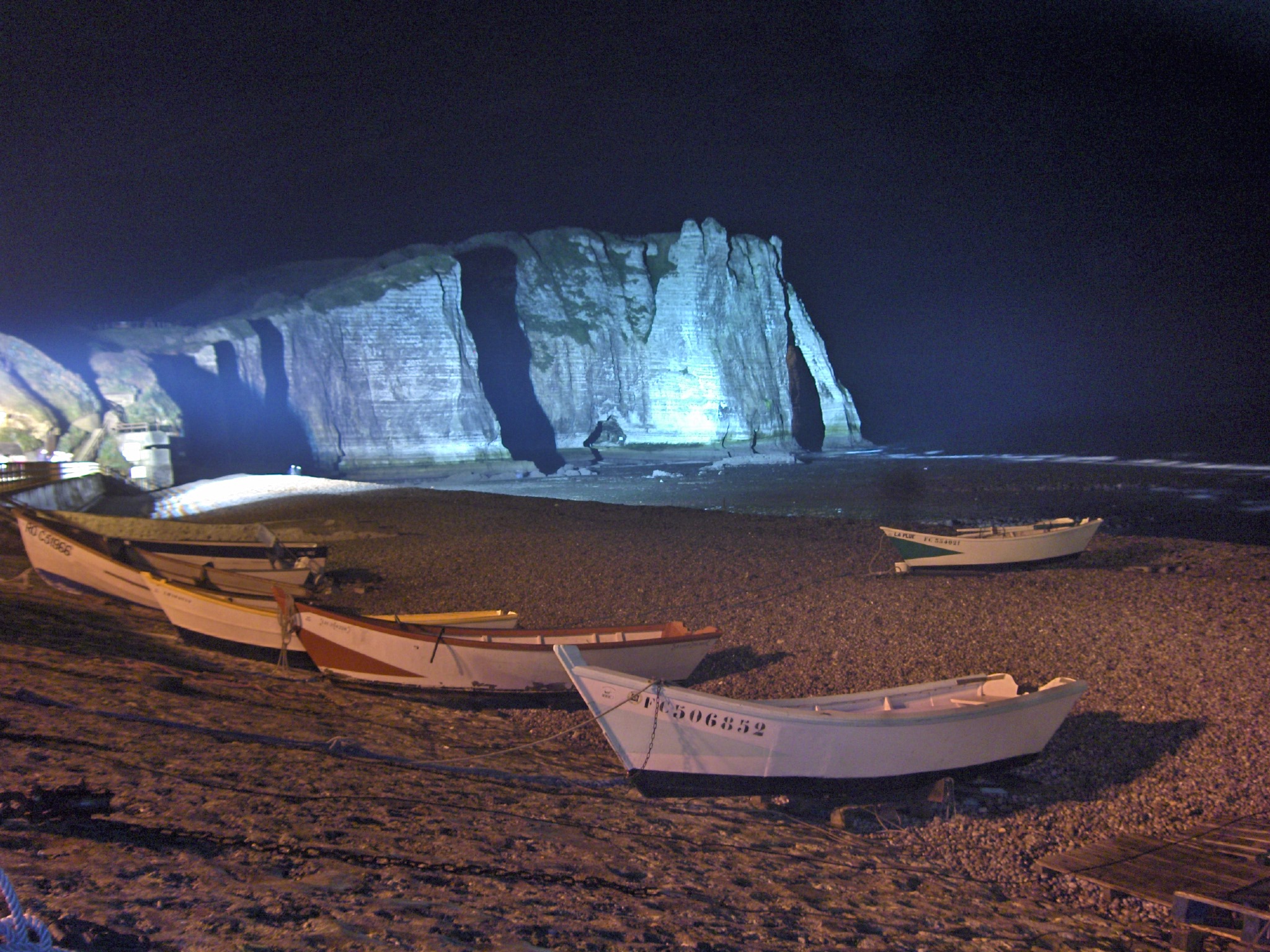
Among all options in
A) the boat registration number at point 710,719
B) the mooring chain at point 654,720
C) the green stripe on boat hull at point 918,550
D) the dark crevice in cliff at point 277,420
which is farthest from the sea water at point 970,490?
the mooring chain at point 654,720

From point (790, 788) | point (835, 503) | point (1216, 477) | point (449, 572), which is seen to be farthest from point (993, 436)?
point (790, 788)

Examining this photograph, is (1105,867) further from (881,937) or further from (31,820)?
(31,820)

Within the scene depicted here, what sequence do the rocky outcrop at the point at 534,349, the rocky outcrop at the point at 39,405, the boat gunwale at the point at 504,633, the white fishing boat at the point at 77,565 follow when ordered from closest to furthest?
the boat gunwale at the point at 504,633 < the white fishing boat at the point at 77,565 < the rocky outcrop at the point at 39,405 < the rocky outcrop at the point at 534,349

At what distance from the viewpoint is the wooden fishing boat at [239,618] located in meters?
7.81

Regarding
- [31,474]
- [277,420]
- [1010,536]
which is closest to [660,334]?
[277,420]

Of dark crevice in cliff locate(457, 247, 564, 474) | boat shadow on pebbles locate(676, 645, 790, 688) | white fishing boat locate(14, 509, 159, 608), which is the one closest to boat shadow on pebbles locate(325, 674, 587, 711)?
boat shadow on pebbles locate(676, 645, 790, 688)

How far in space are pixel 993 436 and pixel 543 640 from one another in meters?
75.9

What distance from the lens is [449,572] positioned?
13.0 metres

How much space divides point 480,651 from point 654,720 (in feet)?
8.09

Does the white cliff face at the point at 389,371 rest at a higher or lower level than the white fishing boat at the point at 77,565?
higher

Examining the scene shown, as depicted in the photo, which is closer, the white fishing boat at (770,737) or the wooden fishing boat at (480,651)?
the white fishing boat at (770,737)

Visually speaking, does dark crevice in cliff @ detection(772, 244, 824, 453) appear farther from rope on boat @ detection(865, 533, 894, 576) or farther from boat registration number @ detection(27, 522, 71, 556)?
boat registration number @ detection(27, 522, 71, 556)

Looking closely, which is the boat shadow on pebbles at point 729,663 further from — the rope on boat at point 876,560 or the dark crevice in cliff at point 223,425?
the dark crevice in cliff at point 223,425

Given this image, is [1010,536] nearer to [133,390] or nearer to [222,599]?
[222,599]
